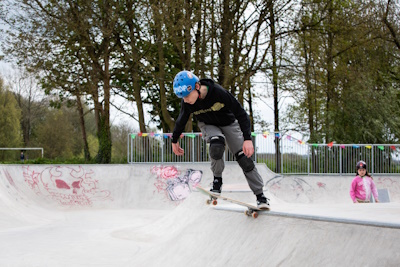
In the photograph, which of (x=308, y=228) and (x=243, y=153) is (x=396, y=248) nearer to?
(x=308, y=228)

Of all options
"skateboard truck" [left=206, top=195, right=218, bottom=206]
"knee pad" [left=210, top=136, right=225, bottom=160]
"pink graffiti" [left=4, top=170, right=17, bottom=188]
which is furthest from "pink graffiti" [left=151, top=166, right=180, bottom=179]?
"knee pad" [left=210, top=136, right=225, bottom=160]

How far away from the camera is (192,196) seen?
1059cm

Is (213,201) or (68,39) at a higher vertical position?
(68,39)

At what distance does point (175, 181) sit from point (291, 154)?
5.24m

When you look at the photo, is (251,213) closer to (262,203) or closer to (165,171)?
(262,203)

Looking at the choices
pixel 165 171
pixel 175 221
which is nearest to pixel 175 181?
pixel 165 171

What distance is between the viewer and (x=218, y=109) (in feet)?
17.7

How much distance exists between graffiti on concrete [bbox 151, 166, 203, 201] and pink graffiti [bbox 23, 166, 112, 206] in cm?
194

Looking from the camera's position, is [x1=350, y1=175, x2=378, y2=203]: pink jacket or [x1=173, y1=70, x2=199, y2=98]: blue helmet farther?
[x1=350, y1=175, x2=378, y2=203]: pink jacket

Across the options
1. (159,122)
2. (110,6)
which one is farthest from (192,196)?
(159,122)

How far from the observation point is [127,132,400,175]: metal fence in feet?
61.5

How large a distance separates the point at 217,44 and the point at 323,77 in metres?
6.34

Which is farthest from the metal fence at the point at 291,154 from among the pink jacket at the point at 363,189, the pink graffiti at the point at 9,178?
the pink jacket at the point at 363,189

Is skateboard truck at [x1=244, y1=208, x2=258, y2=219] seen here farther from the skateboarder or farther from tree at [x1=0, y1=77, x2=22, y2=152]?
tree at [x1=0, y1=77, x2=22, y2=152]
